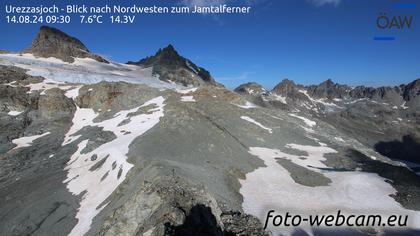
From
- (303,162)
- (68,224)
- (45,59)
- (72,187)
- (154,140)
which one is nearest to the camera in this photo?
(68,224)

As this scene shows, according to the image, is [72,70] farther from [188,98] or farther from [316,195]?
[316,195]

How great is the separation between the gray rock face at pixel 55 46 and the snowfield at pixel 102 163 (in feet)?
347

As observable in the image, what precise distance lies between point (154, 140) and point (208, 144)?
904 cm

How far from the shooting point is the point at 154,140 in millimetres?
49875

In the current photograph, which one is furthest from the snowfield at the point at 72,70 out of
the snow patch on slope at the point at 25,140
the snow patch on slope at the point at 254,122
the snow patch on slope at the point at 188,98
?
the snow patch on slope at the point at 254,122

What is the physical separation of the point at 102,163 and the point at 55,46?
144750mm

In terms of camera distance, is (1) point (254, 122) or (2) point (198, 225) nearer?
(2) point (198, 225)

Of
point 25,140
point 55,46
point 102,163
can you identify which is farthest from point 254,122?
point 55,46

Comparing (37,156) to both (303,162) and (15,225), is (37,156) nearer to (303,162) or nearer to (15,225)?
(15,225)

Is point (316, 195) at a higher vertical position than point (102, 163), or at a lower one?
lower

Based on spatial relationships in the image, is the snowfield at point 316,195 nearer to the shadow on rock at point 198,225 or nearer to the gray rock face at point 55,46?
the shadow on rock at point 198,225

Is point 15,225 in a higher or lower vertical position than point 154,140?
lower

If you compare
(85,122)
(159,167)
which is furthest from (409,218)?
(85,122)

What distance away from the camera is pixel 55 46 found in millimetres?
167625
